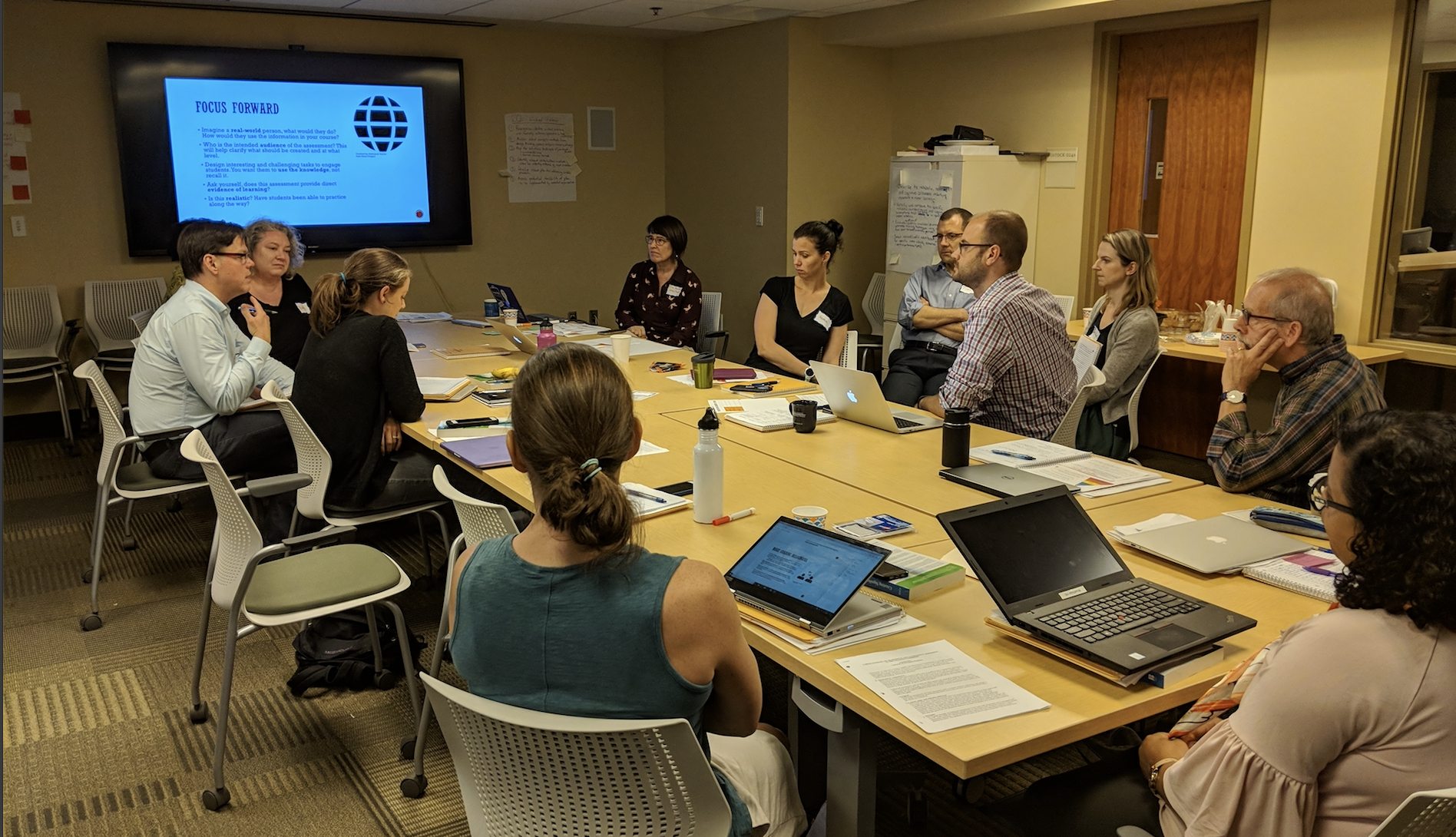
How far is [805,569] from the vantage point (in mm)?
1927

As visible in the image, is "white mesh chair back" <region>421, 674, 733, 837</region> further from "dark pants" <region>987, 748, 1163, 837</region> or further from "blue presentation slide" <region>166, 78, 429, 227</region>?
"blue presentation slide" <region>166, 78, 429, 227</region>

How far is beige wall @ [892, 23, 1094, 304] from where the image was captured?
20.5 feet

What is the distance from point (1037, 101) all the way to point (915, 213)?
38.1 inches

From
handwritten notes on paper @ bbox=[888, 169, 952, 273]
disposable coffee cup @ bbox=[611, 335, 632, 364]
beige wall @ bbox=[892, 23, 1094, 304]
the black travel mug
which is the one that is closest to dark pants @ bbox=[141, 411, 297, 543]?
disposable coffee cup @ bbox=[611, 335, 632, 364]

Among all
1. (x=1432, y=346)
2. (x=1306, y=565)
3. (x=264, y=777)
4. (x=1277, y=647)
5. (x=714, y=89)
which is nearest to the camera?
(x=1277, y=647)

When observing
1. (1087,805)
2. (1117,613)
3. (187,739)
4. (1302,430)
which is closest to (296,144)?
(187,739)

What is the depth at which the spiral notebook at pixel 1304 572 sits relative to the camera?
1.99m

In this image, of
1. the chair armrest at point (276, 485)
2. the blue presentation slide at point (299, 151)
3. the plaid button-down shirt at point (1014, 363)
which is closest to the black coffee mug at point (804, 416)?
the plaid button-down shirt at point (1014, 363)

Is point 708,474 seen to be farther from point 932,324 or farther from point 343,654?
point 932,324

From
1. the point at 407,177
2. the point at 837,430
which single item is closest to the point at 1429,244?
the point at 837,430

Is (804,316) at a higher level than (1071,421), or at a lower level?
higher

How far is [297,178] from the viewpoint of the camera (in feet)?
23.7

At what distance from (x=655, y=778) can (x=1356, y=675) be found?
2.83 ft

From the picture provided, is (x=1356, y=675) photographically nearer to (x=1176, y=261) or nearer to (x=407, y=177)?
(x=1176, y=261)
